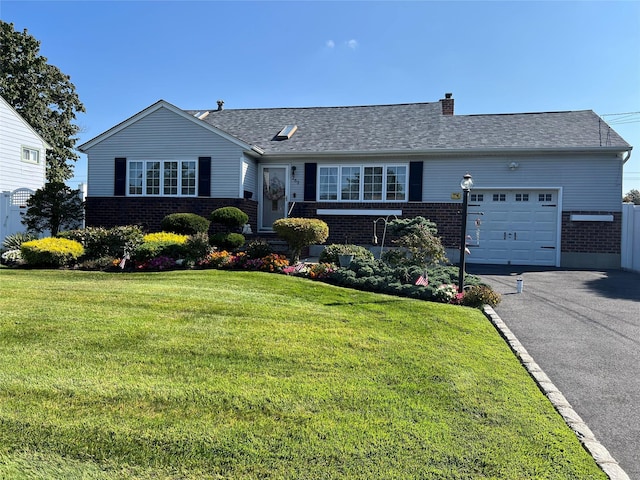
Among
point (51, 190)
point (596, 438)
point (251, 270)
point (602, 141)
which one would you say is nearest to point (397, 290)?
point (251, 270)

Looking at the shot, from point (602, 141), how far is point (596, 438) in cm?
1261

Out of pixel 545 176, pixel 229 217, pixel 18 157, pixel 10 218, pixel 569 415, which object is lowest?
pixel 569 415

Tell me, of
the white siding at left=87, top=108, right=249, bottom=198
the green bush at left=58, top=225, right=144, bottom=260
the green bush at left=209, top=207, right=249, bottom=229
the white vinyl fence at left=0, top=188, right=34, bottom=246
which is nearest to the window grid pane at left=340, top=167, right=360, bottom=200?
the white siding at left=87, top=108, right=249, bottom=198

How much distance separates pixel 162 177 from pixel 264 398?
12.7 m

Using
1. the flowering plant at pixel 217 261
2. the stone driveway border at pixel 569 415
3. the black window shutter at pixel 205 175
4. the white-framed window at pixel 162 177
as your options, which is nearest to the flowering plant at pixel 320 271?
→ the flowering plant at pixel 217 261

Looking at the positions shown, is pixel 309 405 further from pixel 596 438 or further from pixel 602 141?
pixel 602 141

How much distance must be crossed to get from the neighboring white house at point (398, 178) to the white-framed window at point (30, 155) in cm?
686

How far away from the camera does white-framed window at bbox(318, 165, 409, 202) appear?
14.4m

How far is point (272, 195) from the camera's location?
15.6 metres

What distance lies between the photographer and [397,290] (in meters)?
7.94

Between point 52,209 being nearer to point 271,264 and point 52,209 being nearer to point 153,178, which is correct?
point 153,178

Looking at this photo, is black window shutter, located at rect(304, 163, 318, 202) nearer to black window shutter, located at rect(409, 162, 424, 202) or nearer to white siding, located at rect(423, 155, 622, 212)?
black window shutter, located at rect(409, 162, 424, 202)

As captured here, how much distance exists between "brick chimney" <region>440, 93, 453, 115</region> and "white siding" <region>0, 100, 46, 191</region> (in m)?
18.1

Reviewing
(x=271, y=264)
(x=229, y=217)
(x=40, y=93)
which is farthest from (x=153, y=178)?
(x=40, y=93)
